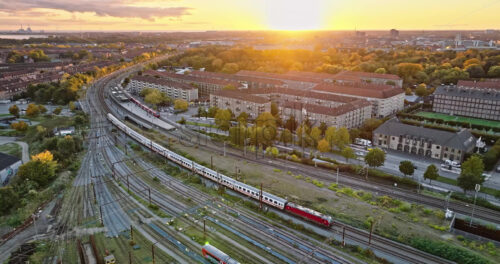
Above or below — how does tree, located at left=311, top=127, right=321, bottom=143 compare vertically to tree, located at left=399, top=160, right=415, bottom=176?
above

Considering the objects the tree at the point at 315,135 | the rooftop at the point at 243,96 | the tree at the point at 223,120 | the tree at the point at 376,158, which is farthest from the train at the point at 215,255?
the rooftop at the point at 243,96

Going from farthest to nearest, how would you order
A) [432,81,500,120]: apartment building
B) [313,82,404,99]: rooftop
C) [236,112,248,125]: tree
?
[313,82,404,99]: rooftop → [432,81,500,120]: apartment building → [236,112,248,125]: tree

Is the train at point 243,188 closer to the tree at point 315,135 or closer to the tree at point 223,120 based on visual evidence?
the tree at point 223,120

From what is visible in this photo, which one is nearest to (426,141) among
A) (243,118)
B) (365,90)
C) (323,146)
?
(323,146)

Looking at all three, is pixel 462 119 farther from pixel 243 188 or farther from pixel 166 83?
pixel 166 83

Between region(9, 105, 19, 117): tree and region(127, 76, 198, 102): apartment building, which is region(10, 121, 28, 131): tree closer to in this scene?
region(9, 105, 19, 117): tree

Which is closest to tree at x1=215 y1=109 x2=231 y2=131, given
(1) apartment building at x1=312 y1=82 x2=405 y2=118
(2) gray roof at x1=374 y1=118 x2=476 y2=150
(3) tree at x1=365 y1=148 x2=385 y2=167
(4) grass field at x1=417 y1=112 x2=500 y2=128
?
(2) gray roof at x1=374 y1=118 x2=476 y2=150

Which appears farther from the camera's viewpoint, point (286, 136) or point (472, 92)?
point (472, 92)
